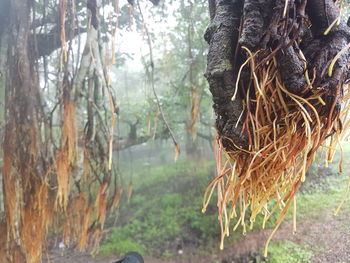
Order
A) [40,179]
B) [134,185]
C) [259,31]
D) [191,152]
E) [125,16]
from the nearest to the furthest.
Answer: [259,31] → [40,179] → [125,16] → [191,152] → [134,185]

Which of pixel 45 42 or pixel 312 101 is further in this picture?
pixel 45 42

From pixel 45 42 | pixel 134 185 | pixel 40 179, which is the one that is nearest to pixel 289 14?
pixel 40 179

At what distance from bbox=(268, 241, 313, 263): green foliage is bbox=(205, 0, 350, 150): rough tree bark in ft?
3.74

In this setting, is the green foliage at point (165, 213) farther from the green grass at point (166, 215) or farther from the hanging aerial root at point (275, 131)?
the hanging aerial root at point (275, 131)

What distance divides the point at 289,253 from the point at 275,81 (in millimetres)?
1253

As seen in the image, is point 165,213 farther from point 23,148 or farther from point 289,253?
point 23,148

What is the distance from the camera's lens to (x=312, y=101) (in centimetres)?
38

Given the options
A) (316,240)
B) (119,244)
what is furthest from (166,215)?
(316,240)

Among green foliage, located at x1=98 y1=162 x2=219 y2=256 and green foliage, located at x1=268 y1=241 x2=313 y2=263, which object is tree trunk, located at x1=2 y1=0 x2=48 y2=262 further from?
green foliage, located at x1=98 y1=162 x2=219 y2=256

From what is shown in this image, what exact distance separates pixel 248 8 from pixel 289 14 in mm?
55

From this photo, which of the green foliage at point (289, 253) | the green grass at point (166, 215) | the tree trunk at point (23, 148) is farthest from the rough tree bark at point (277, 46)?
the green grass at point (166, 215)

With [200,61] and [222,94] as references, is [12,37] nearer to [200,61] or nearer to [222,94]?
[222,94]

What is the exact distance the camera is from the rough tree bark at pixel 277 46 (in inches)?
14.1

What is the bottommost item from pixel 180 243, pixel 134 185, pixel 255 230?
pixel 180 243
